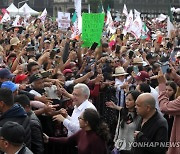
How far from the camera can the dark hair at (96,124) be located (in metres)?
6.13

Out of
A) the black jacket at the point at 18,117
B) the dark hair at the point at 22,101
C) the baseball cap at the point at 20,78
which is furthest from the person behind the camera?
the baseball cap at the point at 20,78

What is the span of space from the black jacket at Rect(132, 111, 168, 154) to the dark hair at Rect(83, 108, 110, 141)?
0.34 meters

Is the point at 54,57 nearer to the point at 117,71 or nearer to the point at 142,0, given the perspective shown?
the point at 117,71

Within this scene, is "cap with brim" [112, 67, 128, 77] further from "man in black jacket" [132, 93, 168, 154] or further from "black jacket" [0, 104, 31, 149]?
"black jacket" [0, 104, 31, 149]

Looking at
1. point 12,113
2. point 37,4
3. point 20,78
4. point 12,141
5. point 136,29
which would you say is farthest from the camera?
point 37,4

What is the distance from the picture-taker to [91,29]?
14391mm

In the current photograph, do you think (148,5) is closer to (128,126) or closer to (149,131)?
(128,126)

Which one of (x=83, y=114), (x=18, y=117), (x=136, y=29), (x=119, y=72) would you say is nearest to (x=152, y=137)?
(x=83, y=114)

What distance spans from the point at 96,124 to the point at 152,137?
618 mm

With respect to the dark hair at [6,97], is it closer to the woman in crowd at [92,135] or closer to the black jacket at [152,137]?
the woman in crowd at [92,135]

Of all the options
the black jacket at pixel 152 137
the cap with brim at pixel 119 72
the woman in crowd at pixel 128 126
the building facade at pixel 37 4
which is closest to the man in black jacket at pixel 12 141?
the black jacket at pixel 152 137

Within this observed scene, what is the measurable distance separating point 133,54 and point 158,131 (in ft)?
26.1

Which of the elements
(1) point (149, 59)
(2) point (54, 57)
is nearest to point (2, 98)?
(2) point (54, 57)

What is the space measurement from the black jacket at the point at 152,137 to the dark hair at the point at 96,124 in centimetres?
34
